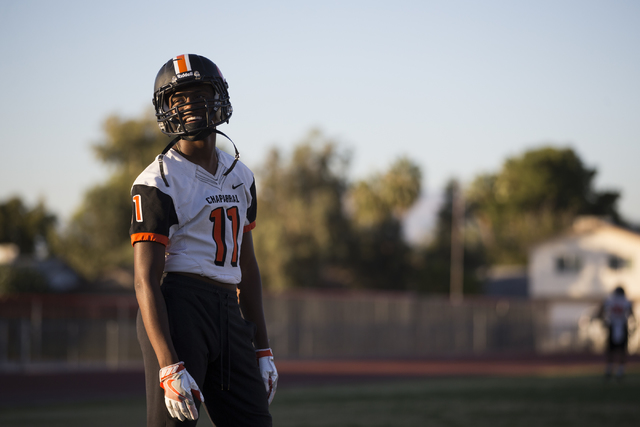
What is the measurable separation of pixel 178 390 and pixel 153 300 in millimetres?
376

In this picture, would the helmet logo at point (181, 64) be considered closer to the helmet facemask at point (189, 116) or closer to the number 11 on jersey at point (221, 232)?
the helmet facemask at point (189, 116)

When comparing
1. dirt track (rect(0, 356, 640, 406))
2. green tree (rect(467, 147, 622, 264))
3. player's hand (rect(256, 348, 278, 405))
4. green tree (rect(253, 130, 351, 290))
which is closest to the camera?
player's hand (rect(256, 348, 278, 405))

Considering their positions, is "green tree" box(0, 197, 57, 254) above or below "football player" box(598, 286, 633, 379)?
above

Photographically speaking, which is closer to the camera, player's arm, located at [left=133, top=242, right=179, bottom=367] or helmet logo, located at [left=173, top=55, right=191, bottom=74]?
player's arm, located at [left=133, top=242, right=179, bottom=367]

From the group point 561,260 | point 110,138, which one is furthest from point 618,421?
point 110,138

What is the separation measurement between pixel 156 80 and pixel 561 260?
1991 inches

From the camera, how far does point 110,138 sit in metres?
57.3

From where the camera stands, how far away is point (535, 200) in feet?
262

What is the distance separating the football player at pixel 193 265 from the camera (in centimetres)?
322

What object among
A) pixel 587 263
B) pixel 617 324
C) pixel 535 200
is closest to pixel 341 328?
pixel 617 324

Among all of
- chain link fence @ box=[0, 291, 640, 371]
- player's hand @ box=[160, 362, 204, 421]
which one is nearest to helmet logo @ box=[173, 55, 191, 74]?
player's hand @ box=[160, 362, 204, 421]

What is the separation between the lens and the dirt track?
18297 mm

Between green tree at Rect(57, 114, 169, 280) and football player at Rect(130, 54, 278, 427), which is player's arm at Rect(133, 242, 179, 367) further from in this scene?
green tree at Rect(57, 114, 169, 280)

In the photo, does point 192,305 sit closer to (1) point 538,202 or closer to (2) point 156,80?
(2) point 156,80
